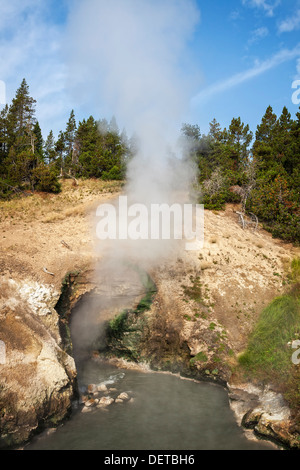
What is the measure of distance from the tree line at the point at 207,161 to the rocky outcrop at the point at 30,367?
9033 mm

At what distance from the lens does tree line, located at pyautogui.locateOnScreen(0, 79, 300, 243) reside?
2086cm

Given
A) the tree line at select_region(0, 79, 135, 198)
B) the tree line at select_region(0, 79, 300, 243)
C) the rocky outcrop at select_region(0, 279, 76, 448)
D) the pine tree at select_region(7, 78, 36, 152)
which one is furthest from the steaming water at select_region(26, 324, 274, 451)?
the pine tree at select_region(7, 78, 36, 152)

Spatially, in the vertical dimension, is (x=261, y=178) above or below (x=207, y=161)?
below

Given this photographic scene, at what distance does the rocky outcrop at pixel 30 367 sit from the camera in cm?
803

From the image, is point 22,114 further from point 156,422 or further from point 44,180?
point 156,422

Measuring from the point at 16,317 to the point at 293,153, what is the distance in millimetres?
22925

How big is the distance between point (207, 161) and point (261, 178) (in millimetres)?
7650

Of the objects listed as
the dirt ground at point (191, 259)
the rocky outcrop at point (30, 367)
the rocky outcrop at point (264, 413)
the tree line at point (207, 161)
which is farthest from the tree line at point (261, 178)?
the rocky outcrop at point (30, 367)

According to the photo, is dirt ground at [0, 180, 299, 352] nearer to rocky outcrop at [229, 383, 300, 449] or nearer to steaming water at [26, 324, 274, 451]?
rocky outcrop at [229, 383, 300, 449]

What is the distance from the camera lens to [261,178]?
75.8ft

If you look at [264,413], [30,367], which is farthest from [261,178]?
[30,367]

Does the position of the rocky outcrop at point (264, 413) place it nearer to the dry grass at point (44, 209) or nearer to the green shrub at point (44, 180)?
the dry grass at point (44, 209)

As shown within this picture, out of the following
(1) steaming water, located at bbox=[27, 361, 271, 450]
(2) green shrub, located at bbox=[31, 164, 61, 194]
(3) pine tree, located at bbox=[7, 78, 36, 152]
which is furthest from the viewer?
(3) pine tree, located at bbox=[7, 78, 36, 152]

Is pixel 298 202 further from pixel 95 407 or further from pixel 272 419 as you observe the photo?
pixel 95 407
